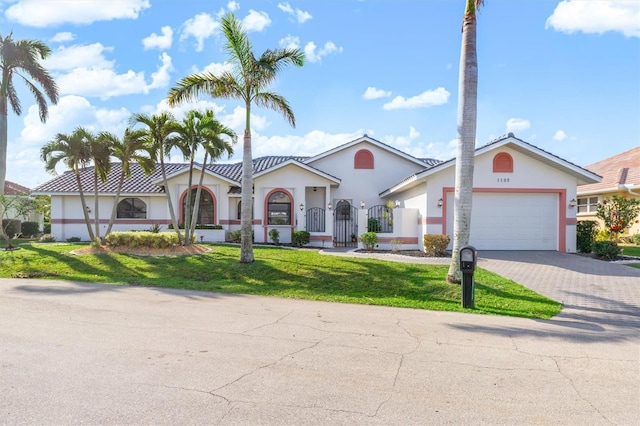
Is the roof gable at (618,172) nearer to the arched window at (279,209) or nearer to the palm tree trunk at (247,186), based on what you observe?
the arched window at (279,209)

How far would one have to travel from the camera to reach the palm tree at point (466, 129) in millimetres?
9820

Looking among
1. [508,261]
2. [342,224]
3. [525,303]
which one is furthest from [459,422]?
[342,224]

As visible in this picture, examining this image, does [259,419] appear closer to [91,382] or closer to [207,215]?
[91,382]

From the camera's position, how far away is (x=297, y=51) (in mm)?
12938

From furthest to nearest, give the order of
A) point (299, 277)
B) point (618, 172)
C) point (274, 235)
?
1. point (618, 172)
2. point (274, 235)
3. point (299, 277)

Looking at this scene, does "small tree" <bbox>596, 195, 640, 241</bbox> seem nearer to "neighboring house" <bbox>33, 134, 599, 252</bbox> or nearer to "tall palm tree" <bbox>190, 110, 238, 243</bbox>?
"neighboring house" <bbox>33, 134, 599, 252</bbox>

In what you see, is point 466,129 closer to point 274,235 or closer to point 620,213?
point 620,213

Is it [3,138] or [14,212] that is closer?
[3,138]

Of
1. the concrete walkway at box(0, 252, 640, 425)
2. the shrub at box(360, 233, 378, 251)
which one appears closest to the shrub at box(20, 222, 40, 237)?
the concrete walkway at box(0, 252, 640, 425)

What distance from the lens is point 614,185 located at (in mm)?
24062

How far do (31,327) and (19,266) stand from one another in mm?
9396

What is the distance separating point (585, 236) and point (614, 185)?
31.3 feet

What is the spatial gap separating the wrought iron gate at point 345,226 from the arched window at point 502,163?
7026 millimetres

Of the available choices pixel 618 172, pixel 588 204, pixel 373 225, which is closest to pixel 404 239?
pixel 373 225
